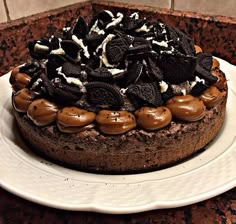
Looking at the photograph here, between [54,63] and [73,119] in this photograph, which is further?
[54,63]

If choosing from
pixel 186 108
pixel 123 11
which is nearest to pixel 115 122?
pixel 186 108

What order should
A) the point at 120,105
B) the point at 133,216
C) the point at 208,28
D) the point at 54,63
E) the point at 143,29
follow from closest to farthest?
1. the point at 133,216
2. the point at 120,105
3. the point at 54,63
4. the point at 143,29
5. the point at 208,28

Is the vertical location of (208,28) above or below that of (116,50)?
below

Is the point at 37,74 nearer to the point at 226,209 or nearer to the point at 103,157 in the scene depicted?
the point at 103,157

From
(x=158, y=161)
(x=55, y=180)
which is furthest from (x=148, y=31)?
(x=55, y=180)

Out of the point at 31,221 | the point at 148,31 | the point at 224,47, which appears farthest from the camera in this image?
the point at 224,47

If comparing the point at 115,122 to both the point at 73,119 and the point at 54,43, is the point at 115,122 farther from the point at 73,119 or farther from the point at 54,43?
the point at 54,43
